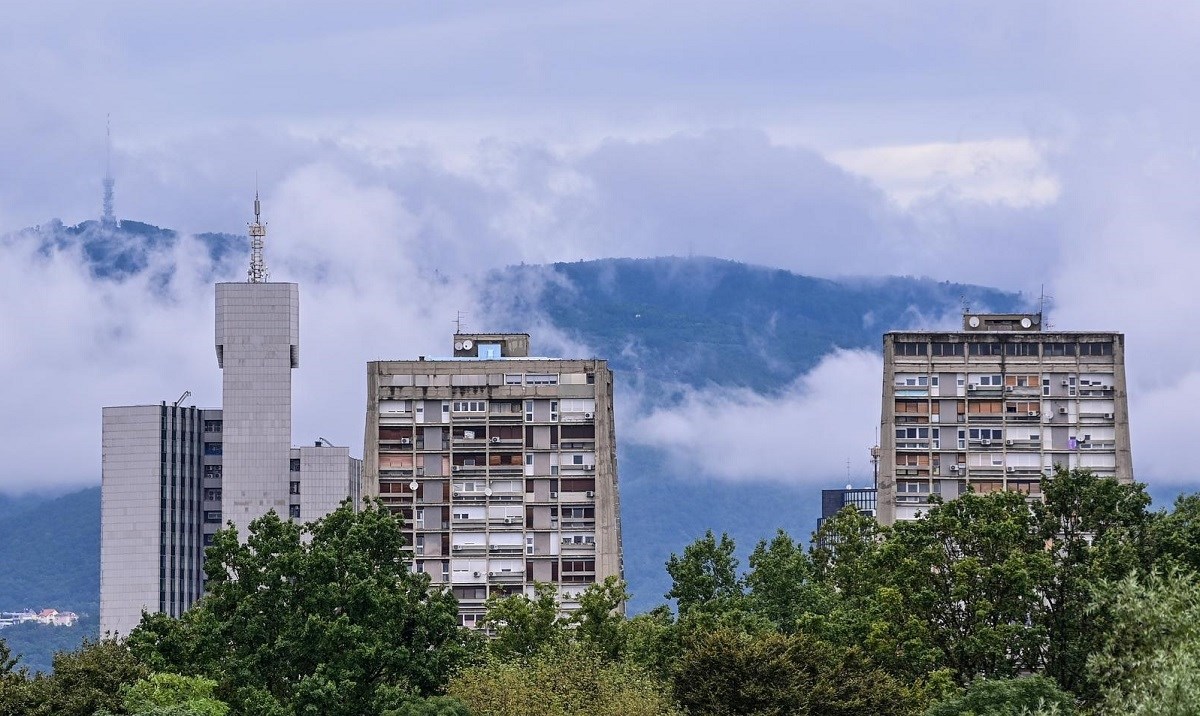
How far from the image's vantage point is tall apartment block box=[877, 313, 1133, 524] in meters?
186

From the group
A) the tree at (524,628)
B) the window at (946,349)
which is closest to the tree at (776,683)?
the tree at (524,628)

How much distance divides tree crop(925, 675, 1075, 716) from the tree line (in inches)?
9.3

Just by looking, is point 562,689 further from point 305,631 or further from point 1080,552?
point 1080,552

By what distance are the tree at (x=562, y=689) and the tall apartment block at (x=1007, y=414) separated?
Answer: 80426 millimetres

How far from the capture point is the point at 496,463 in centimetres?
17662

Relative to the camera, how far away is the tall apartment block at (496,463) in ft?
575

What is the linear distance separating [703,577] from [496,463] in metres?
53.0

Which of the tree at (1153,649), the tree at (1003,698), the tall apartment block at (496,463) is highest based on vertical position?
the tall apartment block at (496,463)

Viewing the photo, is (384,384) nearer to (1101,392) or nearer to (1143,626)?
(1101,392)

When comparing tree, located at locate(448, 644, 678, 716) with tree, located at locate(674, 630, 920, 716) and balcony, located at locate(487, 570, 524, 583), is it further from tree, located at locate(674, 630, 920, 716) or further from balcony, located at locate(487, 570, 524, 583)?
balcony, located at locate(487, 570, 524, 583)

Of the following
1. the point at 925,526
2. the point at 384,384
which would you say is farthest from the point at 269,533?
the point at 384,384

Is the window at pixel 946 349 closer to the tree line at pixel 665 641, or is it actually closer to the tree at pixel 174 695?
the tree line at pixel 665 641

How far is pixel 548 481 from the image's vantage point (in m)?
Answer: 176

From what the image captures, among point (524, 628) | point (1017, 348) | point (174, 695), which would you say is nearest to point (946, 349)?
point (1017, 348)
